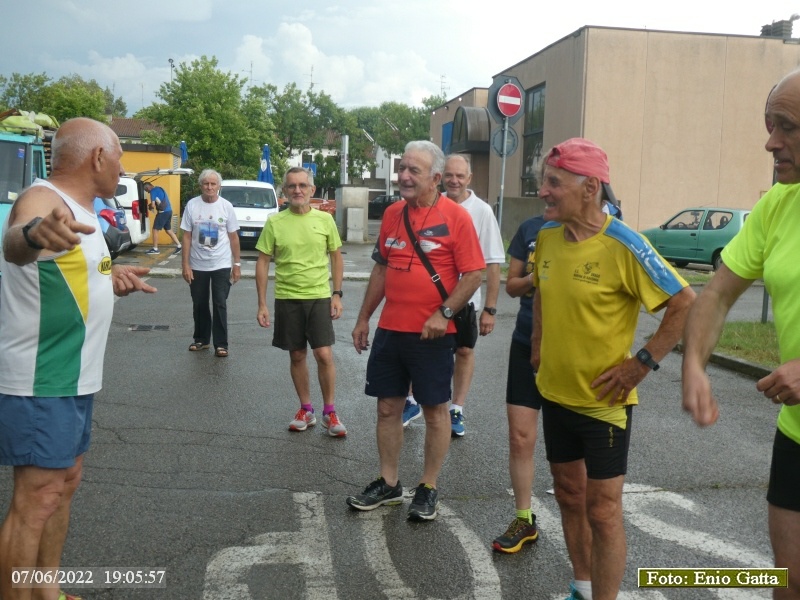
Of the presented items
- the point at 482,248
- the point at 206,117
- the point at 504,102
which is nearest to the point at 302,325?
the point at 482,248

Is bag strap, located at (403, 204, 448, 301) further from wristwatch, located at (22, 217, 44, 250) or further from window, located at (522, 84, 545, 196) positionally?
window, located at (522, 84, 545, 196)

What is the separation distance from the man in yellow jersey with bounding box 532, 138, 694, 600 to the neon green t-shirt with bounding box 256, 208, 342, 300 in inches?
134

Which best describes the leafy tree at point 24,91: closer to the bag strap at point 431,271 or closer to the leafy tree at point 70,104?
the leafy tree at point 70,104

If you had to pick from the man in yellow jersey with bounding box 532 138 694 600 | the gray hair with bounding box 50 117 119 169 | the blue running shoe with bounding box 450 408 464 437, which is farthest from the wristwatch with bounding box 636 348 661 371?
the blue running shoe with bounding box 450 408 464 437

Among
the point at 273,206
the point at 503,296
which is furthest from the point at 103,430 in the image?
the point at 273,206

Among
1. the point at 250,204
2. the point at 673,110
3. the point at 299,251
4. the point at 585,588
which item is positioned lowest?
the point at 585,588

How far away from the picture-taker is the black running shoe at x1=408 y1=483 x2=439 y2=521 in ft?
15.5

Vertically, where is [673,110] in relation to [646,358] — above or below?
above

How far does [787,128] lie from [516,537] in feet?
8.48

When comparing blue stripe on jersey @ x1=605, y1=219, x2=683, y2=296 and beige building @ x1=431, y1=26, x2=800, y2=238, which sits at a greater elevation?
beige building @ x1=431, y1=26, x2=800, y2=238

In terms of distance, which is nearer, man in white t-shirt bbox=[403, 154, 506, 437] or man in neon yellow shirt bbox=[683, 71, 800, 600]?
man in neon yellow shirt bbox=[683, 71, 800, 600]

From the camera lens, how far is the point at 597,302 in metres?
3.41

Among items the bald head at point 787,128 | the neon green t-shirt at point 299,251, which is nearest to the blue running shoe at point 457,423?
the neon green t-shirt at point 299,251

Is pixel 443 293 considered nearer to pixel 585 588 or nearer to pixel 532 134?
pixel 585 588
